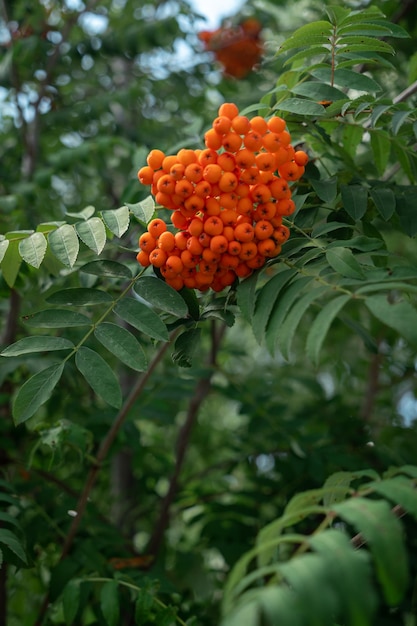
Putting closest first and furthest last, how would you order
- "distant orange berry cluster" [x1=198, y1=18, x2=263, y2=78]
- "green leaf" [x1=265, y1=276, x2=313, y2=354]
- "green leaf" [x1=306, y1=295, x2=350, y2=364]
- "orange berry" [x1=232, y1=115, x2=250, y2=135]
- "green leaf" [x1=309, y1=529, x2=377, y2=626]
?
"green leaf" [x1=309, y1=529, x2=377, y2=626]
"green leaf" [x1=306, y1=295, x2=350, y2=364]
"green leaf" [x1=265, y1=276, x2=313, y2=354]
"orange berry" [x1=232, y1=115, x2=250, y2=135]
"distant orange berry cluster" [x1=198, y1=18, x2=263, y2=78]

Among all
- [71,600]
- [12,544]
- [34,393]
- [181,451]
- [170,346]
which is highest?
[34,393]

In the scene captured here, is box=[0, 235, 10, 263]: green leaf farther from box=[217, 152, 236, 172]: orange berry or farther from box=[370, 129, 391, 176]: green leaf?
box=[370, 129, 391, 176]: green leaf

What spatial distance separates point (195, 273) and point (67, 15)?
2.08 meters

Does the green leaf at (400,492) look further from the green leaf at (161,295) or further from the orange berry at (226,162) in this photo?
the orange berry at (226,162)

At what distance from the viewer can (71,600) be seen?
1345mm

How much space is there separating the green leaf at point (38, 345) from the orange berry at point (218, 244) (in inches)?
11.2

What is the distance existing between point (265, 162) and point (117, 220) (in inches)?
10.8

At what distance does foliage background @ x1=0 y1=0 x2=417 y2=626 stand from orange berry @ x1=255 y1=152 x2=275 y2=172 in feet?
0.40

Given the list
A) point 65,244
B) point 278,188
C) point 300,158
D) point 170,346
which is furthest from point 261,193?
point 170,346

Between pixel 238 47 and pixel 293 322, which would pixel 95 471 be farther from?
pixel 238 47

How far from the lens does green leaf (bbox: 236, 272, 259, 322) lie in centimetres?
105

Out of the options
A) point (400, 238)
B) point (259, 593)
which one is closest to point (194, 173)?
point (259, 593)

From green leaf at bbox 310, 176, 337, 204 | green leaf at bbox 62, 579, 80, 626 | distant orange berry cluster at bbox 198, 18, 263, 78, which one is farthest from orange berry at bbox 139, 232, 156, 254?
distant orange berry cluster at bbox 198, 18, 263, 78

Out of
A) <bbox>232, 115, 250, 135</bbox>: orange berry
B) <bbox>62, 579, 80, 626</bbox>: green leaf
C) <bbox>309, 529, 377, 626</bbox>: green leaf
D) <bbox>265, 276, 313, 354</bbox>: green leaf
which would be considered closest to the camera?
<bbox>309, 529, 377, 626</bbox>: green leaf
